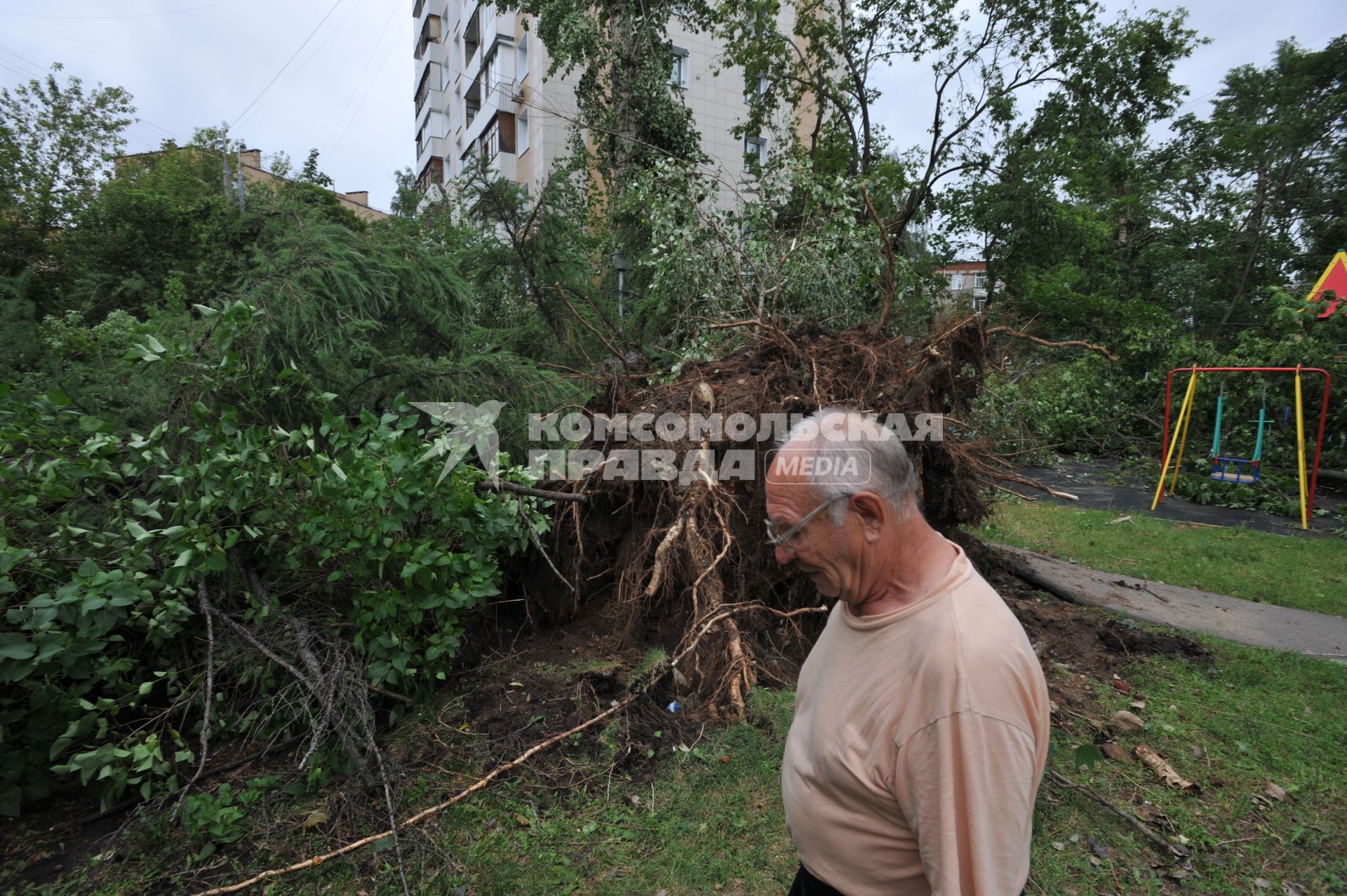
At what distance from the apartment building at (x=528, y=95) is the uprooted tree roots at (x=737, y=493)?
11065 millimetres

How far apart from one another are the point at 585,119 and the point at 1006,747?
12845 mm

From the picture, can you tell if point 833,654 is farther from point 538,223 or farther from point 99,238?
point 99,238

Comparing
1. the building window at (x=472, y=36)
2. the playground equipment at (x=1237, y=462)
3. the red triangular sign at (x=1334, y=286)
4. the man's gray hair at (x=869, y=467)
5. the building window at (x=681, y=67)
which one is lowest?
the playground equipment at (x=1237, y=462)

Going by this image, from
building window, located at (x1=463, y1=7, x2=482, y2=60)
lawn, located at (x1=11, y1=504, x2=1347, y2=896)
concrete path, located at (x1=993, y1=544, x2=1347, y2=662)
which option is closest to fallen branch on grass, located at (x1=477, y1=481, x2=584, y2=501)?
lawn, located at (x1=11, y1=504, x2=1347, y2=896)

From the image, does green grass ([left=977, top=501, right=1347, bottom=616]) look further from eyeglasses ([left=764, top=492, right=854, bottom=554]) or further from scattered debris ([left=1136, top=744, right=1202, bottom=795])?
eyeglasses ([left=764, top=492, right=854, bottom=554])

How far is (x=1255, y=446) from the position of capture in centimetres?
920

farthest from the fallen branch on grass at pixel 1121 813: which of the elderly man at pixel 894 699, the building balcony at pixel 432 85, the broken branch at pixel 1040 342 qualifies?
the building balcony at pixel 432 85

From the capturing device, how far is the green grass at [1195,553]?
5781 millimetres

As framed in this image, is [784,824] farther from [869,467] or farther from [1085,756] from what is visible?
[869,467]

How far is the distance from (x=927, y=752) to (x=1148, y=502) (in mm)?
10431

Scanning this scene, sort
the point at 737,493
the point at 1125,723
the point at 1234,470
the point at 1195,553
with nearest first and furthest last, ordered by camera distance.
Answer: the point at 1125,723
the point at 737,493
the point at 1195,553
the point at 1234,470

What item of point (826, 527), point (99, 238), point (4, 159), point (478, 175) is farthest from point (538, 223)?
point (4, 159)

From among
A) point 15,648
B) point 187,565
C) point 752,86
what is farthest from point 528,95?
point 15,648

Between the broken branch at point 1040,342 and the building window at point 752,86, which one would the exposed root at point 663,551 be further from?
the building window at point 752,86
